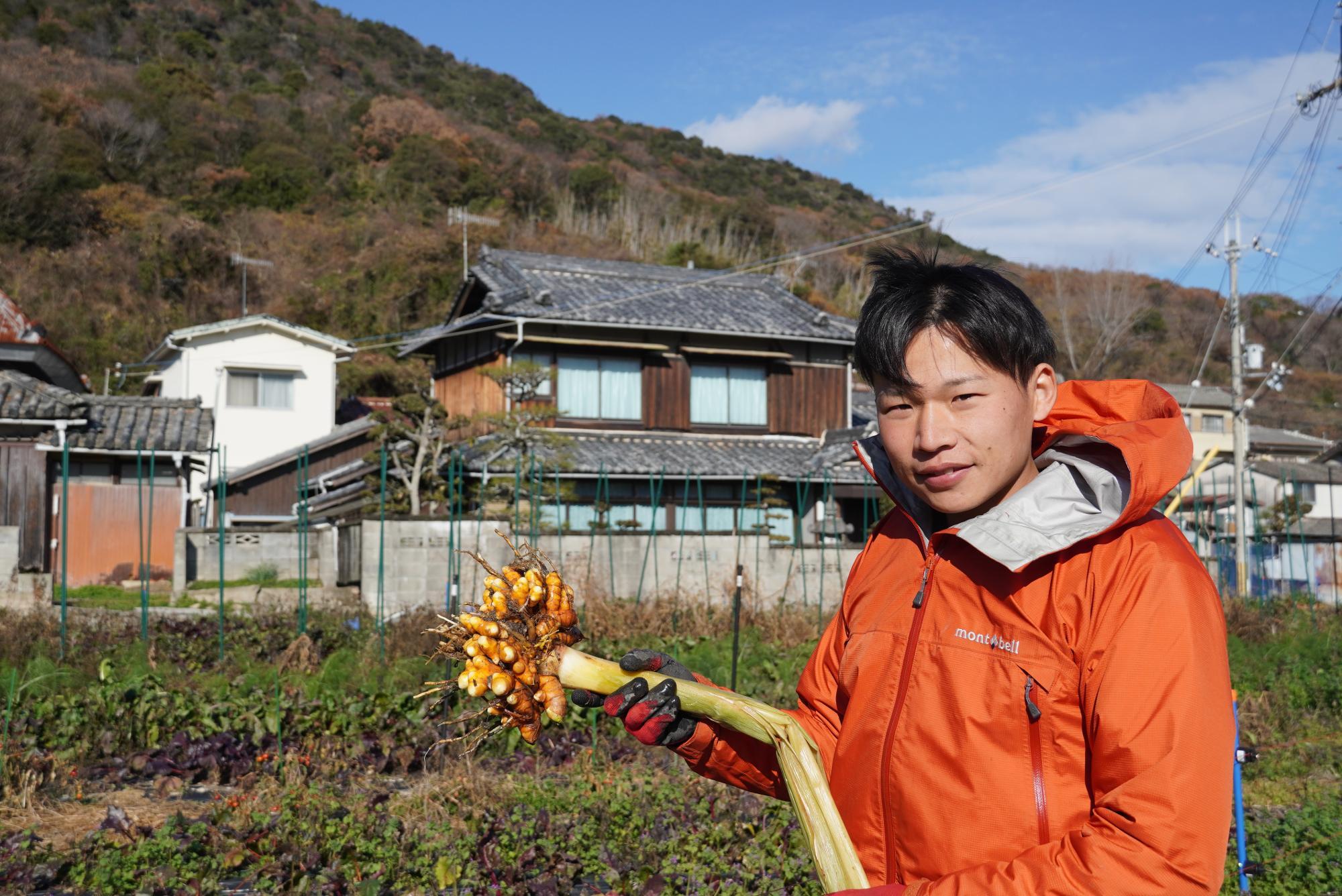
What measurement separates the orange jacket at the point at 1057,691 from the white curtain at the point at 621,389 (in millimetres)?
A: 17158

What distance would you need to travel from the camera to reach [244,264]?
30.3m

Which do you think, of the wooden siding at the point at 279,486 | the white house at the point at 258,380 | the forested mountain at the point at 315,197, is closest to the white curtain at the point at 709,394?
the forested mountain at the point at 315,197

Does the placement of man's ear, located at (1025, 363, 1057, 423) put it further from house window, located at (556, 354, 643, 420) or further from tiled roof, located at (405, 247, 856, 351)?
house window, located at (556, 354, 643, 420)

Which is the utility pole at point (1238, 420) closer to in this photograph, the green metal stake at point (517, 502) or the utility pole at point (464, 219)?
the green metal stake at point (517, 502)

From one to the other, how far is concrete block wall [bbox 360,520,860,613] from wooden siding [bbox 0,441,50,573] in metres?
6.82

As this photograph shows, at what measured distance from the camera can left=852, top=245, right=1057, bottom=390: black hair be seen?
1.64 metres

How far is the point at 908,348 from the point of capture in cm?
167

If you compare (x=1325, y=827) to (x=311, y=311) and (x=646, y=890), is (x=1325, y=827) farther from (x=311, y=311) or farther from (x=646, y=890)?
(x=311, y=311)

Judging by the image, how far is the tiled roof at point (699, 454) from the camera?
17.1 metres

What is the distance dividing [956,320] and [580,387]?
1724 centimetres

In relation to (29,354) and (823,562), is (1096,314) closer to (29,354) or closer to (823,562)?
(823,562)

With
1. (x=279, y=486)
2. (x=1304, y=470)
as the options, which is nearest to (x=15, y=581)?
(x=279, y=486)

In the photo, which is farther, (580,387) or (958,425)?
(580,387)

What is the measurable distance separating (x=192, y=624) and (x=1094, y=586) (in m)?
9.98
